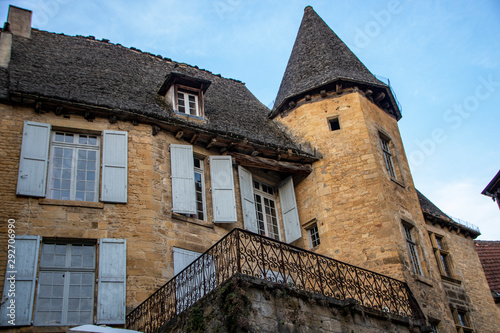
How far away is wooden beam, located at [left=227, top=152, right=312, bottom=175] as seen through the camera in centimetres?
1388

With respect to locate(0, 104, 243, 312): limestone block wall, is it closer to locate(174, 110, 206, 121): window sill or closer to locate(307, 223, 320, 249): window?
locate(174, 110, 206, 121): window sill

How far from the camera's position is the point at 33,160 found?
11.0m

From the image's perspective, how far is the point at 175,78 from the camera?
14.4 metres

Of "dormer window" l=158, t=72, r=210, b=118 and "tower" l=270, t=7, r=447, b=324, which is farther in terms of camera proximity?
"dormer window" l=158, t=72, r=210, b=118

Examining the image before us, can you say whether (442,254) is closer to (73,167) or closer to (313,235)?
(313,235)

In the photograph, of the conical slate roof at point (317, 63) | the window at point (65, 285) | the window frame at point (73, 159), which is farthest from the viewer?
the conical slate roof at point (317, 63)

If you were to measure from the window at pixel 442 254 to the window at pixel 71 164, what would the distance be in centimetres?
1017

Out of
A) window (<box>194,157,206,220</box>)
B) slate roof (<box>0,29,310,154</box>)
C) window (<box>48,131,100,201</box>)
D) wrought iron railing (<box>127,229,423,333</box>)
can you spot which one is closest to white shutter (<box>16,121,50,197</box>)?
window (<box>48,131,100,201</box>)

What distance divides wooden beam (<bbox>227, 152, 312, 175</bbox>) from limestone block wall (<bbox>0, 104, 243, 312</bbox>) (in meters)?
1.53

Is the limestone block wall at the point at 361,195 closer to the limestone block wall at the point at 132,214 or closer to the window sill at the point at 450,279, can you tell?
the window sill at the point at 450,279

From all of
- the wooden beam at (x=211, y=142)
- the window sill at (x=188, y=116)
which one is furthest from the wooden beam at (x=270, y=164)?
the window sill at (x=188, y=116)

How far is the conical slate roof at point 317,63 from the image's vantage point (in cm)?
1619

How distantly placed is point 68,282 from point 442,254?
39.3 feet

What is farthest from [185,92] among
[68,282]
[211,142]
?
[68,282]
